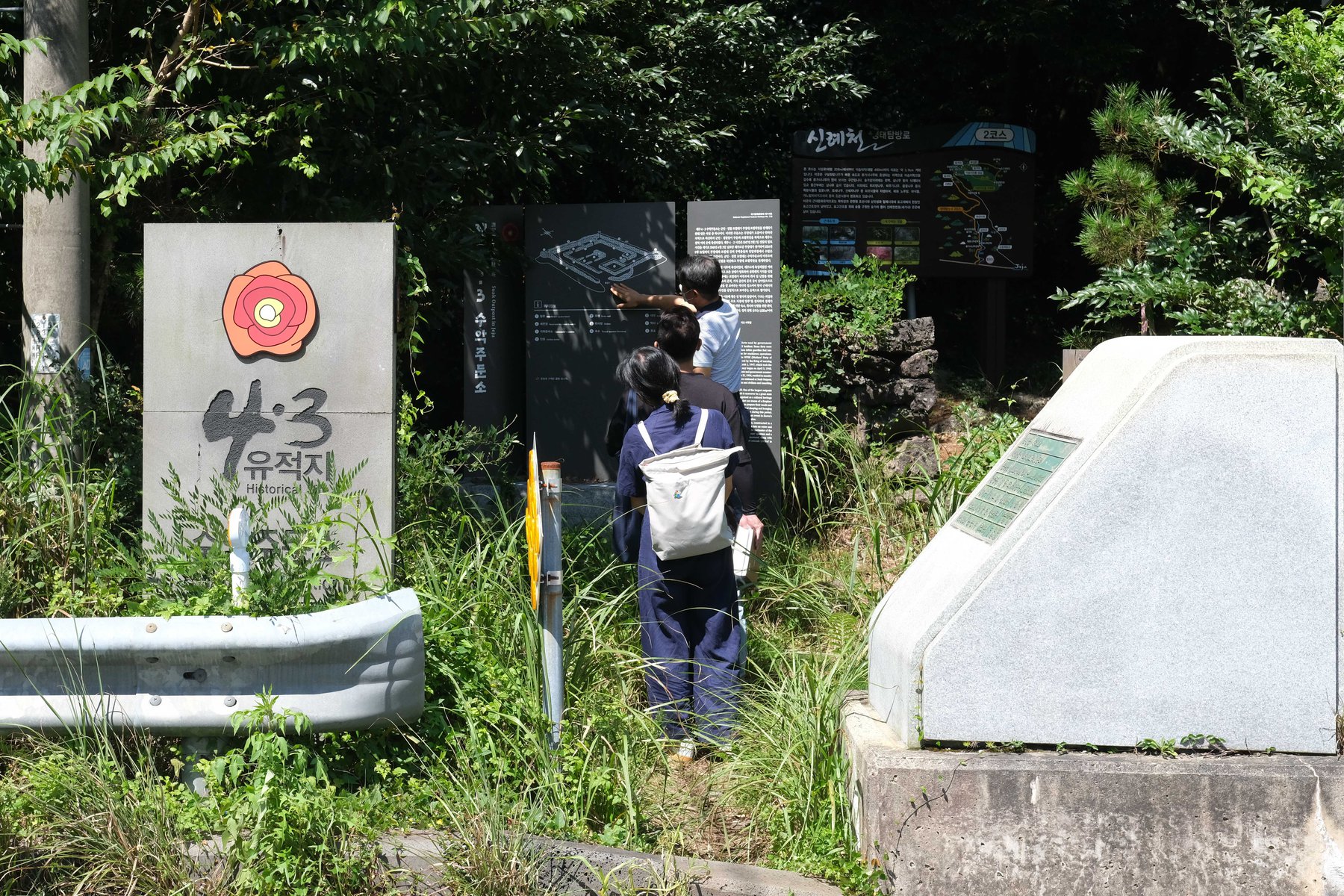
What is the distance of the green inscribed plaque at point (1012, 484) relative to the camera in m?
3.46

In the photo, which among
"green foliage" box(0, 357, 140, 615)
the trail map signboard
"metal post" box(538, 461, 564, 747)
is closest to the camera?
"metal post" box(538, 461, 564, 747)

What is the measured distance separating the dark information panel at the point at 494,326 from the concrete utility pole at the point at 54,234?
8.97ft

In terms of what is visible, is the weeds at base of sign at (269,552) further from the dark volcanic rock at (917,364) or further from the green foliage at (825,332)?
the dark volcanic rock at (917,364)

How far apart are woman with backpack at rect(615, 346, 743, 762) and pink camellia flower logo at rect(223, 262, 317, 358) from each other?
4.26ft

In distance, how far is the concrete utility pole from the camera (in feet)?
16.0

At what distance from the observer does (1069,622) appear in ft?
10.7

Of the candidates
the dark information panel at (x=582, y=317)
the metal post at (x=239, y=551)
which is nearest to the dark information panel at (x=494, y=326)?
the dark information panel at (x=582, y=317)

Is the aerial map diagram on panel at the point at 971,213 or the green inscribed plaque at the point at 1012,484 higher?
the aerial map diagram on panel at the point at 971,213

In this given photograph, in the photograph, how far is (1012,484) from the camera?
11.9 feet

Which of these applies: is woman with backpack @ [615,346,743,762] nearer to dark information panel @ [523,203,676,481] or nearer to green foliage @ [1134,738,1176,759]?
green foliage @ [1134,738,1176,759]

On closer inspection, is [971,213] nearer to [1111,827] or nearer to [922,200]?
[922,200]

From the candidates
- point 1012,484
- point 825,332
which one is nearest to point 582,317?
point 825,332

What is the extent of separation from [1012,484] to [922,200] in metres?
7.47

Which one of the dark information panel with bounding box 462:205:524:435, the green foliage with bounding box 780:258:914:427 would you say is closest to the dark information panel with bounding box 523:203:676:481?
the dark information panel with bounding box 462:205:524:435
